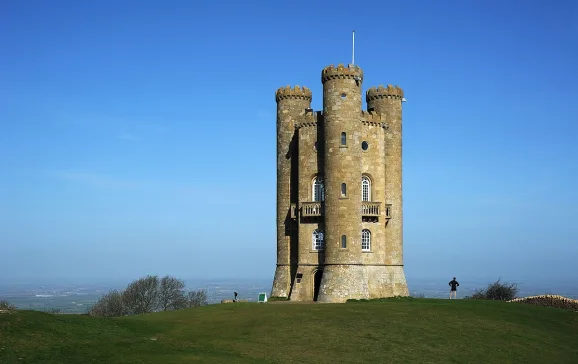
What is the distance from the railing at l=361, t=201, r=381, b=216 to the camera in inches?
2203

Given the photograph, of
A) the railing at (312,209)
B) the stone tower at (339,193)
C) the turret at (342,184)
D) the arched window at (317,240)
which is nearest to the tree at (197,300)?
the stone tower at (339,193)

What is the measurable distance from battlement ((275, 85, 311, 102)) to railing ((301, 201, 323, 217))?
34.2 ft

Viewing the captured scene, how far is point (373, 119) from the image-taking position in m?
57.9

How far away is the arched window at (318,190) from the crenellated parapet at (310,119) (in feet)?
15.5

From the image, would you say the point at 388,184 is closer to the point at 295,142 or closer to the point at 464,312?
the point at 295,142

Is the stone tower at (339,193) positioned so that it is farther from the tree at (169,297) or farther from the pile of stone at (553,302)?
the tree at (169,297)

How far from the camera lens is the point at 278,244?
59719mm

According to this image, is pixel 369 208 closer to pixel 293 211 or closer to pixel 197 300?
pixel 293 211

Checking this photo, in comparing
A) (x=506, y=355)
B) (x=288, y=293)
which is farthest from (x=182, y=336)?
(x=288, y=293)

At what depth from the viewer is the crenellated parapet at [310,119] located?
57.1 metres

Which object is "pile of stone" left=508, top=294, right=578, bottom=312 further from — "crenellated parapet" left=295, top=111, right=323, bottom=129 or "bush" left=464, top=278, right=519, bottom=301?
"crenellated parapet" left=295, top=111, right=323, bottom=129

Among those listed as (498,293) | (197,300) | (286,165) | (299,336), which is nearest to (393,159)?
(286,165)

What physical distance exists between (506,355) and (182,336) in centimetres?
1674

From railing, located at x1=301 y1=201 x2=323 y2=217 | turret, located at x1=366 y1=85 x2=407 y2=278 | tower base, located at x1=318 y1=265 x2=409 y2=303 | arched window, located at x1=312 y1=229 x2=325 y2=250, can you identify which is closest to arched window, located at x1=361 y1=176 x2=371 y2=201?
turret, located at x1=366 y1=85 x2=407 y2=278
